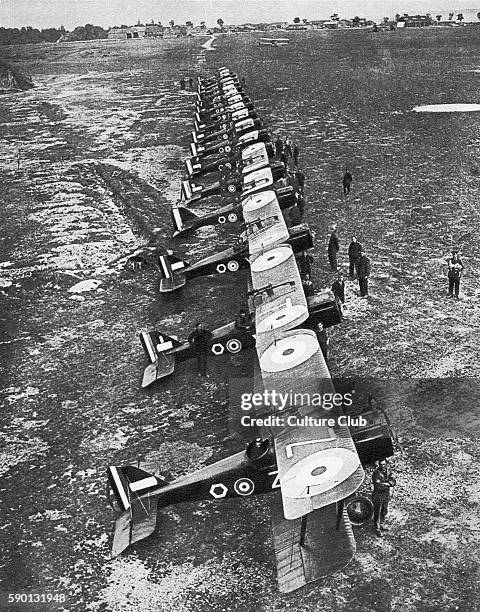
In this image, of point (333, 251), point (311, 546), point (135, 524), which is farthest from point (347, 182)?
point (311, 546)

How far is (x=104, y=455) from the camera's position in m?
14.7

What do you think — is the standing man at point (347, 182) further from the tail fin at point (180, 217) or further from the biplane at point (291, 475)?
the biplane at point (291, 475)

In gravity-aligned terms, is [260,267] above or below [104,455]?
above

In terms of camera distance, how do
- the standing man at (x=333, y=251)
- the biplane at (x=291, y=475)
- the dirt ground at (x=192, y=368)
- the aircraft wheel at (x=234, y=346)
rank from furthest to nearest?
the standing man at (x=333, y=251), the aircraft wheel at (x=234, y=346), the dirt ground at (x=192, y=368), the biplane at (x=291, y=475)

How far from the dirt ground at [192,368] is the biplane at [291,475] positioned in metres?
0.62

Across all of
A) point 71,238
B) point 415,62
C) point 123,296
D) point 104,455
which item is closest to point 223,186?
point 71,238

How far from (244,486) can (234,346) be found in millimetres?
5460

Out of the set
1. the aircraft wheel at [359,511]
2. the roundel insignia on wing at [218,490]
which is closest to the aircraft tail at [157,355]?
the roundel insignia on wing at [218,490]

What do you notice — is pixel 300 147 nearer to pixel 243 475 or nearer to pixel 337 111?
pixel 337 111

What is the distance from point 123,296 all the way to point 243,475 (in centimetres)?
1111

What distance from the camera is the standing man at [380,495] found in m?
11.8

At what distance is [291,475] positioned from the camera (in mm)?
11219

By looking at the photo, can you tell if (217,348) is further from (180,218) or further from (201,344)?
(180,218)

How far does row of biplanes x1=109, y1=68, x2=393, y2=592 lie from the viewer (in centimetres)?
1066
